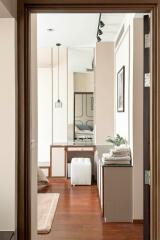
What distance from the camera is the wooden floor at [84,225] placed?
361cm

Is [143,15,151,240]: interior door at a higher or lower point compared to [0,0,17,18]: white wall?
lower

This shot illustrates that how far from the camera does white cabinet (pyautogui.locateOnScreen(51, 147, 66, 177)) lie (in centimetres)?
671

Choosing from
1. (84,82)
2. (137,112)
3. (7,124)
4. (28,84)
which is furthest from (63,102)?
(7,124)

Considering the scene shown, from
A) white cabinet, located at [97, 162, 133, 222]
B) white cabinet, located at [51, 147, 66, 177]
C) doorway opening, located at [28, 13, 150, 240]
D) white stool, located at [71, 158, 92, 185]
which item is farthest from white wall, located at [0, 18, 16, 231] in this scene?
white cabinet, located at [51, 147, 66, 177]

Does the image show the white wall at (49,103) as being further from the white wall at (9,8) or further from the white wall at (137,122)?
Result: the white wall at (9,8)

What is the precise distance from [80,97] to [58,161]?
1603 mm

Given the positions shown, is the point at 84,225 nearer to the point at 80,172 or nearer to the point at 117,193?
the point at 117,193

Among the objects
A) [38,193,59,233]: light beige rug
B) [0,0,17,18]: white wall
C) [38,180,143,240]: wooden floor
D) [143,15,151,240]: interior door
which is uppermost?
[0,0,17,18]: white wall

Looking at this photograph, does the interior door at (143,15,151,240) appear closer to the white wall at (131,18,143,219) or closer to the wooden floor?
the wooden floor

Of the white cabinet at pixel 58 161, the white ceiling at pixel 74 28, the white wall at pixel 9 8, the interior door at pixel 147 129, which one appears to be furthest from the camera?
the white cabinet at pixel 58 161

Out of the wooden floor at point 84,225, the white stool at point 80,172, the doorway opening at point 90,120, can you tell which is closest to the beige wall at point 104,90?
the doorway opening at point 90,120

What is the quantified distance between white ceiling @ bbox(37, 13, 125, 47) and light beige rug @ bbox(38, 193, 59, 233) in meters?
2.77

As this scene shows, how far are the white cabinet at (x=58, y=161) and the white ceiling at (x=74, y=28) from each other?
2.23 metres

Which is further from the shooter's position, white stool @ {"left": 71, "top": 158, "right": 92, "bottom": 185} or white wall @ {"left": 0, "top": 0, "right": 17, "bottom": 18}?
white stool @ {"left": 71, "top": 158, "right": 92, "bottom": 185}
